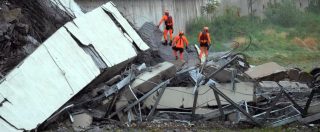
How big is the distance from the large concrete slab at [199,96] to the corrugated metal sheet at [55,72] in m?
1.45

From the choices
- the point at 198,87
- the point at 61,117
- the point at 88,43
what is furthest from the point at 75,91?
the point at 198,87

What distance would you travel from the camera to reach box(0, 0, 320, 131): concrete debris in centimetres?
1112

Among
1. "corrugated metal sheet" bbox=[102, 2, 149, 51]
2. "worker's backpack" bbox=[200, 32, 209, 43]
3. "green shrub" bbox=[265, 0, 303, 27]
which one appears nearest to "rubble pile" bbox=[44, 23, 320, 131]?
"corrugated metal sheet" bbox=[102, 2, 149, 51]

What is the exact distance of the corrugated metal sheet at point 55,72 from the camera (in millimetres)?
10906

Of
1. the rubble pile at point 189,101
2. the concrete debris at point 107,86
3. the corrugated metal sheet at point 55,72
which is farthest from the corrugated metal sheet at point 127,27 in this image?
the rubble pile at point 189,101

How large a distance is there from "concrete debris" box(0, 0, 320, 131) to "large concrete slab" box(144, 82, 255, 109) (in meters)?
0.02

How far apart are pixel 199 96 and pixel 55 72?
3235 millimetres

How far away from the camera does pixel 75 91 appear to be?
37.8 feet

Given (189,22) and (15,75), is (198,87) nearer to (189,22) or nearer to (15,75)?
(15,75)

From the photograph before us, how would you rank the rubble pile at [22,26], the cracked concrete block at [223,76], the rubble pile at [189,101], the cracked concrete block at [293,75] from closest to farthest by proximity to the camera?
the rubble pile at [189,101]
the rubble pile at [22,26]
the cracked concrete block at [223,76]
the cracked concrete block at [293,75]

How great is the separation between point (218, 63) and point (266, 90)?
5.51ft

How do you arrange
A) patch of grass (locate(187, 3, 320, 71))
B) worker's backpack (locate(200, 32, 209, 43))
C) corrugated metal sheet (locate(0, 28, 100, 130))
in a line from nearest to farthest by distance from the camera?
1. corrugated metal sheet (locate(0, 28, 100, 130))
2. worker's backpack (locate(200, 32, 209, 43))
3. patch of grass (locate(187, 3, 320, 71))

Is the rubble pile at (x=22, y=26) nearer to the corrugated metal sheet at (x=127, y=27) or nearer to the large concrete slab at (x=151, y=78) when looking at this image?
the corrugated metal sheet at (x=127, y=27)

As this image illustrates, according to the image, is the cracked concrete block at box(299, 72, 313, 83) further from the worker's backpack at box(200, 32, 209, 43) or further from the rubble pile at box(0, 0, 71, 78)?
the rubble pile at box(0, 0, 71, 78)
